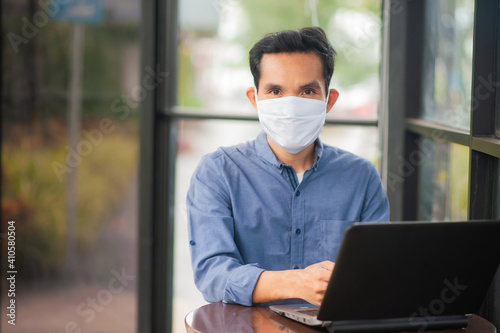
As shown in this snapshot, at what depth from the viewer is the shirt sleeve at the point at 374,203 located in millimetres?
1714

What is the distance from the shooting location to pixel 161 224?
10.3 ft

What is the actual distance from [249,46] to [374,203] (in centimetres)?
140

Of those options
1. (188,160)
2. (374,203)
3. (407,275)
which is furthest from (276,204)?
(188,160)

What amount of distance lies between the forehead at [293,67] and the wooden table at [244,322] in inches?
24.3

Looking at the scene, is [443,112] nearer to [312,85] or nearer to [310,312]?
[312,85]

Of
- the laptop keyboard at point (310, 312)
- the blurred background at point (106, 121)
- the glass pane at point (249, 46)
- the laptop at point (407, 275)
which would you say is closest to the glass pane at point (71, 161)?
the blurred background at point (106, 121)

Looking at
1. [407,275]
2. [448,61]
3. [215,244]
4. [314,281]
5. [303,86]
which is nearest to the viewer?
[407,275]

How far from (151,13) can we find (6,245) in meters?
1.82

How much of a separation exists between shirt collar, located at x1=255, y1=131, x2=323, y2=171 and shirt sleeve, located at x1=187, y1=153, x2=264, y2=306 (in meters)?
0.13

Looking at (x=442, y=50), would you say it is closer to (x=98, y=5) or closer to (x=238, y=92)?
(x=238, y=92)

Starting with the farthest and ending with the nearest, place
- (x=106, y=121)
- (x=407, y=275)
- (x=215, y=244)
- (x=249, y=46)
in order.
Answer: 1. (x=106, y=121)
2. (x=249, y=46)
3. (x=215, y=244)
4. (x=407, y=275)

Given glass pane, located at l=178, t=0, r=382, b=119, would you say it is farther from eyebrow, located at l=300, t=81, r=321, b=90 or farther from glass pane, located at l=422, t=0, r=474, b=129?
eyebrow, located at l=300, t=81, r=321, b=90

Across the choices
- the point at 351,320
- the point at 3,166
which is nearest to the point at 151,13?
the point at 3,166

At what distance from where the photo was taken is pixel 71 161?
355 cm
